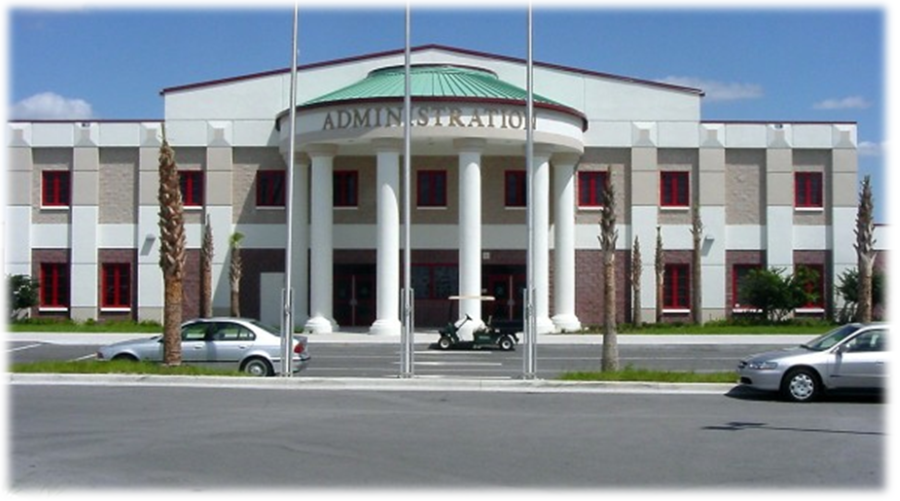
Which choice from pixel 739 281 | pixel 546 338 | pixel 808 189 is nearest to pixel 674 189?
pixel 739 281

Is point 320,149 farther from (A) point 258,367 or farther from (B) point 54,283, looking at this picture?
(A) point 258,367

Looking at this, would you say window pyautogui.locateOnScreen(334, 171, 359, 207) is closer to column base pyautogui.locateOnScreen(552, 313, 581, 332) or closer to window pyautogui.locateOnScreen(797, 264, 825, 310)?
column base pyautogui.locateOnScreen(552, 313, 581, 332)

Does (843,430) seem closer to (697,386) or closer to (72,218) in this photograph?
(697,386)

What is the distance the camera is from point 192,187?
41.5m

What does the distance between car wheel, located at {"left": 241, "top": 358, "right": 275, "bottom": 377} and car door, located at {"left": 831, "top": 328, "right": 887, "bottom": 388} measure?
11.1 metres

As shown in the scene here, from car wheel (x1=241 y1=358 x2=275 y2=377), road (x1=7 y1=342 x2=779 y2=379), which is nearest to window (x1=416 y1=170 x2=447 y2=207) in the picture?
road (x1=7 y1=342 x2=779 y2=379)

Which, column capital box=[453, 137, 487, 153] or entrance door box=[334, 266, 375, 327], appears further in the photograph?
entrance door box=[334, 266, 375, 327]

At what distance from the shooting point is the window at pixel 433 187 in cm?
4034

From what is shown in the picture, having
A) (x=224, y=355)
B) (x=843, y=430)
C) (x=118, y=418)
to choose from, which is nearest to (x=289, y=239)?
(x=224, y=355)

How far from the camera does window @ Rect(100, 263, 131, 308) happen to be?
4156 cm

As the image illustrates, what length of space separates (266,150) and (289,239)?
19.7 meters

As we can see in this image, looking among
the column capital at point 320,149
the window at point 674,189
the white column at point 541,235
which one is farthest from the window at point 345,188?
the window at point 674,189

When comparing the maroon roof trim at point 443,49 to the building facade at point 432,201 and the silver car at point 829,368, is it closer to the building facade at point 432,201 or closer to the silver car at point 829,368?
the building facade at point 432,201

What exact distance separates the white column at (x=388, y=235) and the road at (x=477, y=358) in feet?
10.1
